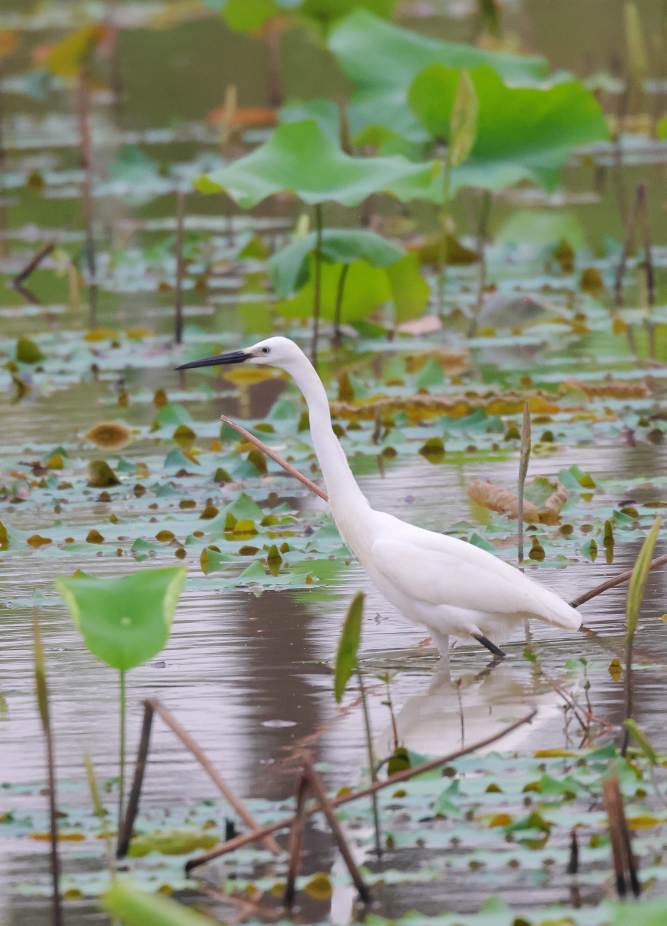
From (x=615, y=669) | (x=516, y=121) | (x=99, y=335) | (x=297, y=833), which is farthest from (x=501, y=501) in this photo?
(x=516, y=121)

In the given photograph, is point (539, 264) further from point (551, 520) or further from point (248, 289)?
point (551, 520)

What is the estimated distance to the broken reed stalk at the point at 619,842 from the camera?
2.89 metres

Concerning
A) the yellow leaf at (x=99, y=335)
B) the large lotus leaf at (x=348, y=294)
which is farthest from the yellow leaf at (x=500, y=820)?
the yellow leaf at (x=99, y=335)

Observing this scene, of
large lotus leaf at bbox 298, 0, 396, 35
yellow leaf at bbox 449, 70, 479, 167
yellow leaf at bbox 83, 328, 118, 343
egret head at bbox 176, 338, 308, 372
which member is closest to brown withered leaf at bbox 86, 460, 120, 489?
egret head at bbox 176, 338, 308, 372

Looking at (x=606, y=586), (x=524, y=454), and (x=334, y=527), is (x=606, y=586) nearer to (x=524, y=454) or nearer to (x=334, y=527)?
(x=524, y=454)

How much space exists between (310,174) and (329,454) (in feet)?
12.9

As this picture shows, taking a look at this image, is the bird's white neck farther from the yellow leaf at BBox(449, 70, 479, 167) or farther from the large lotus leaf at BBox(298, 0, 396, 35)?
the large lotus leaf at BBox(298, 0, 396, 35)

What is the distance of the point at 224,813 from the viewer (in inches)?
144

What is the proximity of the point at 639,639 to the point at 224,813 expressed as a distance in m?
1.59

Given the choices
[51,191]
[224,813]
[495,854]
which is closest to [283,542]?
[224,813]

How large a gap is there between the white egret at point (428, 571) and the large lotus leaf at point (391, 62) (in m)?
7.23

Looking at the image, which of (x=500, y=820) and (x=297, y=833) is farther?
(x=500, y=820)

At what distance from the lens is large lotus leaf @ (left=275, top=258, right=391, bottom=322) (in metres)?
9.48

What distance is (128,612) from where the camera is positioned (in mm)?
3375
